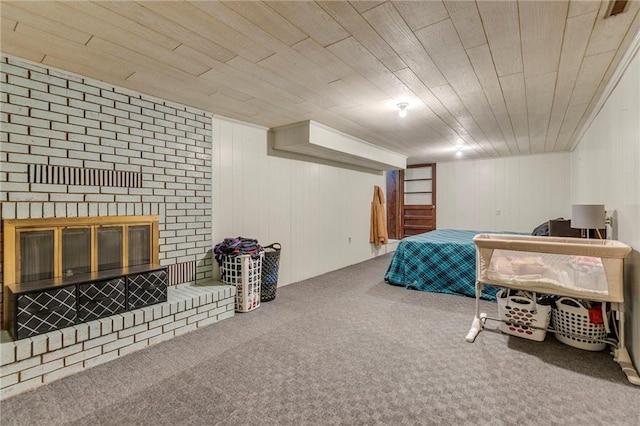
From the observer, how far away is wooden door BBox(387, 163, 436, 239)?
276 inches

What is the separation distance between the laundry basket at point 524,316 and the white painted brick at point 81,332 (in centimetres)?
322

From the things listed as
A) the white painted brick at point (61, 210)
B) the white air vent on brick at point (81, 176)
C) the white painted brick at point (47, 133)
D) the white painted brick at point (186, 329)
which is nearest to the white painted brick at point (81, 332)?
the white painted brick at point (186, 329)

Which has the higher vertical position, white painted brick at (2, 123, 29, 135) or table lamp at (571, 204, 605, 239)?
white painted brick at (2, 123, 29, 135)

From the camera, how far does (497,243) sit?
7.93 feet

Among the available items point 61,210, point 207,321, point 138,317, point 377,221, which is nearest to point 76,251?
point 61,210

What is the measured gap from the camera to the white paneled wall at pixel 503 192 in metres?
5.61

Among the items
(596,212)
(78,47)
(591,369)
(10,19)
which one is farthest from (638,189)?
(10,19)

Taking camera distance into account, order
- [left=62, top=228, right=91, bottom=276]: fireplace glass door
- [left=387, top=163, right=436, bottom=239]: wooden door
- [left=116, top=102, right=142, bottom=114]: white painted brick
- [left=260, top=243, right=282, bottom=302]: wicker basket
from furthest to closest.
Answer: [left=387, top=163, right=436, bottom=239]: wooden door < [left=260, top=243, right=282, bottom=302]: wicker basket < [left=116, top=102, right=142, bottom=114]: white painted brick < [left=62, top=228, right=91, bottom=276]: fireplace glass door

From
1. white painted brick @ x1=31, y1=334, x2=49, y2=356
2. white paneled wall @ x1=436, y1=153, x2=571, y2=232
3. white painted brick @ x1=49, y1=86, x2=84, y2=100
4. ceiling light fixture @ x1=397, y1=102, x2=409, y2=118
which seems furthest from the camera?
white paneled wall @ x1=436, y1=153, x2=571, y2=232

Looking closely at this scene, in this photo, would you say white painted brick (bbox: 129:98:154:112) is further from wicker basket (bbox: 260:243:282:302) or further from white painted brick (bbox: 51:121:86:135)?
wicker basket (bbox: 260:243:282:302)

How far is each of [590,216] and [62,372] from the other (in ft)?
13.4

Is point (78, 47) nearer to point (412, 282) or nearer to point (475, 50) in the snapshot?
point (475, 50)

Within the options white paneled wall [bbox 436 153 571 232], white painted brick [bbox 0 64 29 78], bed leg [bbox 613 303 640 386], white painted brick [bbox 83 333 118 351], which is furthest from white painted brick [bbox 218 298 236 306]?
white paneled wall [bbox 436 153 571 232]

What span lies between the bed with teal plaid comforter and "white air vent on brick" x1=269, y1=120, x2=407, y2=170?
60.5 inches
